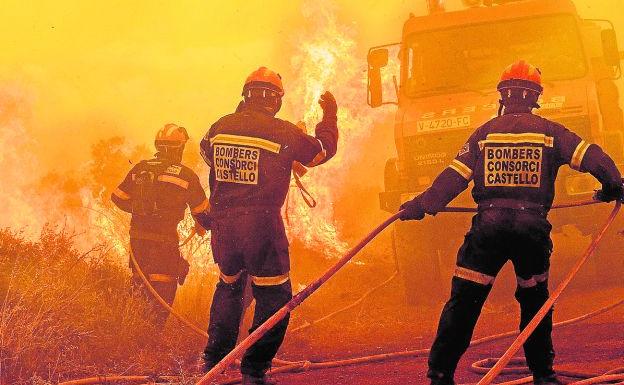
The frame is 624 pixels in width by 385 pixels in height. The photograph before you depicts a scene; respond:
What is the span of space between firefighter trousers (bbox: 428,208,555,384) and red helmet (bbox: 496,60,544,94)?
2.70 ft

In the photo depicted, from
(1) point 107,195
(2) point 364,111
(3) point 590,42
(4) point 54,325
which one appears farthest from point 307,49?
(4) point 54,325

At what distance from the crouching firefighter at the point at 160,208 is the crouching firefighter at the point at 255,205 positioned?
199 cm

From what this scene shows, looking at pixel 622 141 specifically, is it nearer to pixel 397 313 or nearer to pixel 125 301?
pixel 397 313

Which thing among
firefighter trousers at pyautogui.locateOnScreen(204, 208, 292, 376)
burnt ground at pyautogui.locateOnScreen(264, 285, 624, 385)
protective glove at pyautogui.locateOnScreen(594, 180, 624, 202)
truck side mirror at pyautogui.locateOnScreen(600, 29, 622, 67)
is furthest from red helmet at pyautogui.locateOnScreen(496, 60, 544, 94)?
truck side mirror at pyautogui.locateOnScreen(600, 29, 622, 67)

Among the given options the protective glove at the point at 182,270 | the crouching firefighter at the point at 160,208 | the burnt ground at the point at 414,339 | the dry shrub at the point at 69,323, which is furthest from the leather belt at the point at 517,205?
the protective glove at the point at 182,270

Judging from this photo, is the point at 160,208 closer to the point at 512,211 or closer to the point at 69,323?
the point at 69,323

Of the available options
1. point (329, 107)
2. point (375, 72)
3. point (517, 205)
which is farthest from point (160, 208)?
point (517, 205)

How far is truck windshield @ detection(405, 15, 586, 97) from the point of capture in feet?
27.6

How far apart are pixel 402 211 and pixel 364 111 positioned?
13.5 m

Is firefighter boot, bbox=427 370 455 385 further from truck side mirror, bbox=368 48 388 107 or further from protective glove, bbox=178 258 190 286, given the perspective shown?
truck side mirror, bbox=368 48 388 107

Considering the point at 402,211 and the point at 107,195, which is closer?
the point at 402,211

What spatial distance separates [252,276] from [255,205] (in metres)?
0.49

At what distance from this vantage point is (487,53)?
28.3 feet

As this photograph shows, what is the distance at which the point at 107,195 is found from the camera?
584 inches
